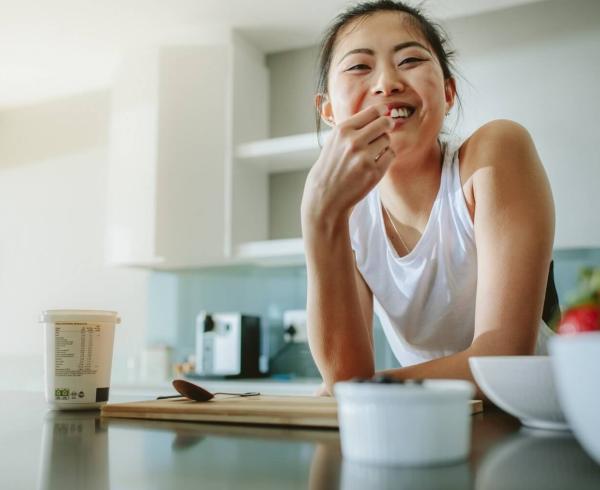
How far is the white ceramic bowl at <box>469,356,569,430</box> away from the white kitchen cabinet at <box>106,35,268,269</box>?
2491 mm

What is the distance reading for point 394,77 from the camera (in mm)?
1188

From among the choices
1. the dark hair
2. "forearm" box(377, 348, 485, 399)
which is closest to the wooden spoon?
"forearm" box(377, 348, 485, 399)

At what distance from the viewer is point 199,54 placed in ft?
10.2

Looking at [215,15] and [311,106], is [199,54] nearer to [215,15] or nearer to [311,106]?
[215,15]

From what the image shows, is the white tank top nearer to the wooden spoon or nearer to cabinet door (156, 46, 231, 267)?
the wooden spoon

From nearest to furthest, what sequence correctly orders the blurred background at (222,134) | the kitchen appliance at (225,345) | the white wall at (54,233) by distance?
the blurred background at (222,134)
the kitchen appliance at (225,345)
the white wall at (54,233)

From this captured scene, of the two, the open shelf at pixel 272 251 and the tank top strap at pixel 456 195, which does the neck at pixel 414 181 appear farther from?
the open shelf at pixel 272 251

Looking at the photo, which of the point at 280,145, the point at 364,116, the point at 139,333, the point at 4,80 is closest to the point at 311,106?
the point at 280,145

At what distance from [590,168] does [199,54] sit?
6.12ft

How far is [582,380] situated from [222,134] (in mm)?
2819

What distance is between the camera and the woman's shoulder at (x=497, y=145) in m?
1.08

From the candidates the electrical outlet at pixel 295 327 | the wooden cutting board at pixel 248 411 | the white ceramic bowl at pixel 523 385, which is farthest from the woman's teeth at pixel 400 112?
the electrical outlet at pixel 295 327

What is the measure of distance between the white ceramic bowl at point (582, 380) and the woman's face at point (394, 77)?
0.85 meters

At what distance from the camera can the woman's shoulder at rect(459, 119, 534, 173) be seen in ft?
3.53
